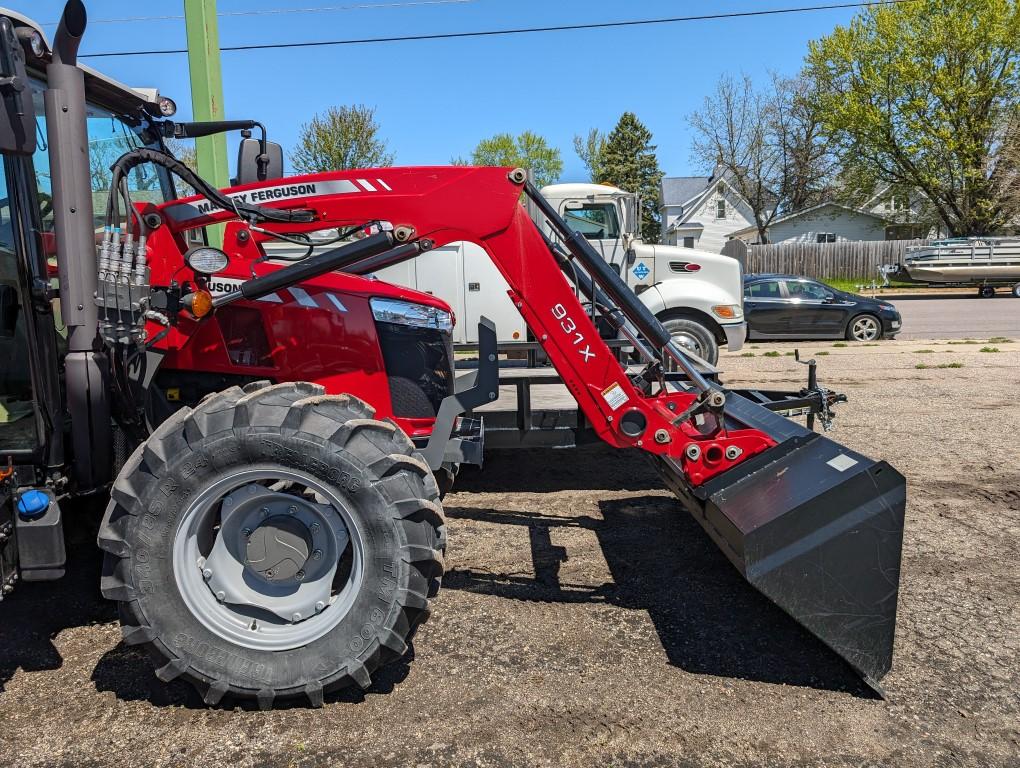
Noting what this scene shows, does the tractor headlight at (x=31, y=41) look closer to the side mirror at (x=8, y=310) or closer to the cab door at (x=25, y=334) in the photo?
the cab door at (x=25, y=334)

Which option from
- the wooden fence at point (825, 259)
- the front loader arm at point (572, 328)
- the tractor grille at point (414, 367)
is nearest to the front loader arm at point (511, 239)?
the front loader arm at point (572, 328)

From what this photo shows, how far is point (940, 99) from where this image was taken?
40.7m

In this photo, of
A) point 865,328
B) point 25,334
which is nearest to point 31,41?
point 25,334

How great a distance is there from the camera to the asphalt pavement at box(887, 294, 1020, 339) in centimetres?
A: 1762

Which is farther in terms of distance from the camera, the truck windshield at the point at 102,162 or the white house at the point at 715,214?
the white house at the point at 715,214

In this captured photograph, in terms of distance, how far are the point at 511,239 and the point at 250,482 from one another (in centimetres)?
157

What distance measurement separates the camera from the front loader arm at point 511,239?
144 inches

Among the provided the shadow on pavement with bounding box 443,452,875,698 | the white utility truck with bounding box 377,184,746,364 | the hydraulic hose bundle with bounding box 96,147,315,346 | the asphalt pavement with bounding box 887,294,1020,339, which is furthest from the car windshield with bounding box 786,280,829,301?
the hydraulic hose bundle with bounding box 96,147,315,346

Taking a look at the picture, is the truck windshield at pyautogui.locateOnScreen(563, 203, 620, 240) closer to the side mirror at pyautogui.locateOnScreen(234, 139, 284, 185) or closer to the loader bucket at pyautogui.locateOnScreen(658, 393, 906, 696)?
the side mirror at pyautogui.locateOnScreen(234, 139, 284, 185)

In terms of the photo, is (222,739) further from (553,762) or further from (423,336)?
(423,336)

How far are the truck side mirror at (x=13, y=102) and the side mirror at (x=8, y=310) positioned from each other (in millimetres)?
821

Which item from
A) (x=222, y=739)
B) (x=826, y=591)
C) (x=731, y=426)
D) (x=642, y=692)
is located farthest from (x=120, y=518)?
(x=731, y=426)

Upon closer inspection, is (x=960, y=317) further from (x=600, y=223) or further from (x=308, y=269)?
(x=308, y=269)

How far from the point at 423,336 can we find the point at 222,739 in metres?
2.20
